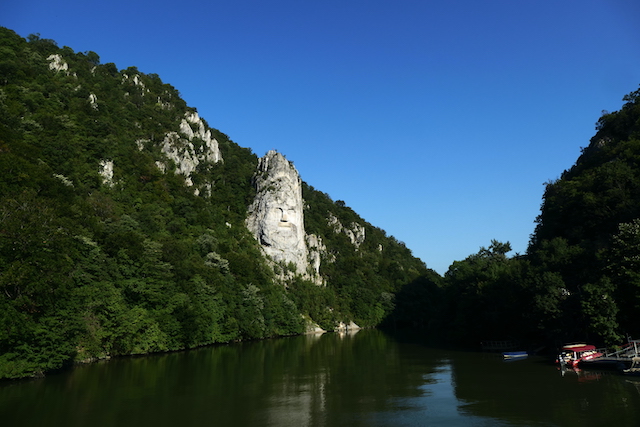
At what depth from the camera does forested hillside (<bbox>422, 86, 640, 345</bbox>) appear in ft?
111

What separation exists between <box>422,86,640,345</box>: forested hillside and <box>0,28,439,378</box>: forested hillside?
37387 millimetres

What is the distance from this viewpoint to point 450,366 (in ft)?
123

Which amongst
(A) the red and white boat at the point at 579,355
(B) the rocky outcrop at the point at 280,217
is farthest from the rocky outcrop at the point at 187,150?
(A) the red and white boat at the point at 579,355

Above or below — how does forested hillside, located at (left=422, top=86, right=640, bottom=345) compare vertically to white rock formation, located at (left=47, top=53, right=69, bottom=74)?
below

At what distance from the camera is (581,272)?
39.5 metres

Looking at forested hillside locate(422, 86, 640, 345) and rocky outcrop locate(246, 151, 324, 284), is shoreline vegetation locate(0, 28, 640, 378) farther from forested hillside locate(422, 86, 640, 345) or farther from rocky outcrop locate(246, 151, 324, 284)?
rocky outcrop locate(246, 151, 324, 284)

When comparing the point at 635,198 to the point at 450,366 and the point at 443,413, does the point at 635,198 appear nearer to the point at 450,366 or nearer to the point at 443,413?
the point at 450,366

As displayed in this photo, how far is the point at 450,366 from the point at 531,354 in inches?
455

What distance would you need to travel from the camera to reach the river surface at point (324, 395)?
19.8 m

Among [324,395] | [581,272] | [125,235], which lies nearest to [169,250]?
[125,235]

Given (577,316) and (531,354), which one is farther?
(531,354)

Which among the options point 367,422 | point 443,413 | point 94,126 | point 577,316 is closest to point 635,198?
point 577,316

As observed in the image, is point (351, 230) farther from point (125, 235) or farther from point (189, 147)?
point (125, 235)

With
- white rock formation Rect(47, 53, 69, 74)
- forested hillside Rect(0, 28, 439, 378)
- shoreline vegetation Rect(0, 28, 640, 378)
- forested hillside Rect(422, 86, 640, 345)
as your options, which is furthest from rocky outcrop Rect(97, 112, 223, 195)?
forested hillside Rect(422, 86, 640, 345)
